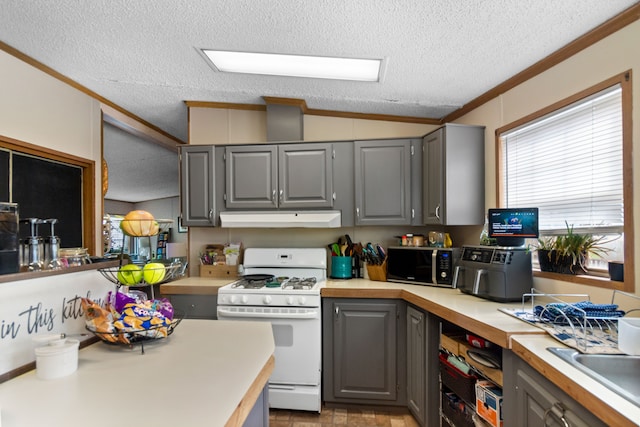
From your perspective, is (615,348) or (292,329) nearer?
(615,348)

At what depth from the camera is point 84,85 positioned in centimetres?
275

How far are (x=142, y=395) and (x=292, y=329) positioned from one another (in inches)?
68.4

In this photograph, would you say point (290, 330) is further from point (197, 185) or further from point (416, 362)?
point (197, 185)

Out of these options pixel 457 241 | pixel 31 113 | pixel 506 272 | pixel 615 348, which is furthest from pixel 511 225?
pixel 31 113

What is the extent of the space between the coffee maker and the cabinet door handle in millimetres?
832

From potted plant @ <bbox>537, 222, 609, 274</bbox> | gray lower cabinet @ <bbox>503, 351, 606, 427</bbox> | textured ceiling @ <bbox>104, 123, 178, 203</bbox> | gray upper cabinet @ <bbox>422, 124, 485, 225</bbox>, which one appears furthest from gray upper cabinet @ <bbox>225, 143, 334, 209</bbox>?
textured ceiling @ <bbox>104, 123, 178, 203</bbox>

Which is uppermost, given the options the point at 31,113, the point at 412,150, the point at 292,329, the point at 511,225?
the point at 31,113

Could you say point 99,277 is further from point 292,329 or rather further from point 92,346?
point 292,329

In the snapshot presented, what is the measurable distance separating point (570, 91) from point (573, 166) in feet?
1.36

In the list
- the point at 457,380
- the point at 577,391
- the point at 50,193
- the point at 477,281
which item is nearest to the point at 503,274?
the point at 477,281

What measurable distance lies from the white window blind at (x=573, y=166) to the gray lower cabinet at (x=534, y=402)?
0.89 metres

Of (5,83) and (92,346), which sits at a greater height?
(5,83)

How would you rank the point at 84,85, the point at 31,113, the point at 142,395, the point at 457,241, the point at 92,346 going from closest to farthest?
1. the point at 142,395
2. the point at 92,346
3. the point at 31,113
4. the point at 84,85
5. the point at 457,241

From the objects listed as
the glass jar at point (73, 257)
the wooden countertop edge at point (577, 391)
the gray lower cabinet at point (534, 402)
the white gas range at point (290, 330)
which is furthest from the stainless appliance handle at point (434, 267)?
the glass jar at point (73, 257)
